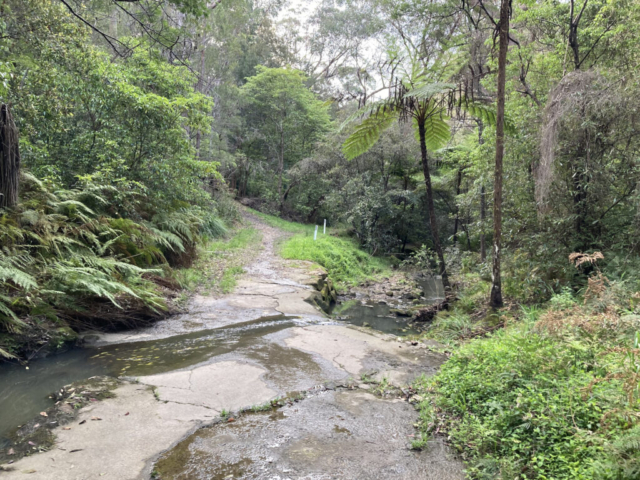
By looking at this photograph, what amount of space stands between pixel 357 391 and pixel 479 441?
1435 millimetres

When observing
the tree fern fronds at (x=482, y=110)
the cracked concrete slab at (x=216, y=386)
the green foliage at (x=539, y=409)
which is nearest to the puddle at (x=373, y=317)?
the green foliage at (x=539, y=409)

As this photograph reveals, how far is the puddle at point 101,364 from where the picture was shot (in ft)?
11.4

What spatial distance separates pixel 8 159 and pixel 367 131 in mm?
Answer: 6696

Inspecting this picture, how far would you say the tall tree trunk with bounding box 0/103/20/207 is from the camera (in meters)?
5.18

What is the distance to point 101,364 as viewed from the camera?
14.7 ft

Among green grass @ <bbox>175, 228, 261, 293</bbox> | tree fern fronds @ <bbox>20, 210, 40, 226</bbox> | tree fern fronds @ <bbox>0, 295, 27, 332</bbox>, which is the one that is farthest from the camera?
green grass @ <bbox>175, 228, 261, 293</bbox>

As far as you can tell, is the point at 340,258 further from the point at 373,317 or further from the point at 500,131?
→ the point at 500,131

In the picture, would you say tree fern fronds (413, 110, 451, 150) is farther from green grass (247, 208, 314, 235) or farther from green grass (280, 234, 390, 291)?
green grass (247, 208, 314, 235)

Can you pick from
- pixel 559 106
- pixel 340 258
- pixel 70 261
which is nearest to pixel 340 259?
pixel 340 258

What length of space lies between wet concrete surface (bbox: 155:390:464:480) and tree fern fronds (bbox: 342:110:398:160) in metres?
6.72

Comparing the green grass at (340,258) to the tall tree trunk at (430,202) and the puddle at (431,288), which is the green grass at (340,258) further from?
the tall tree trunk at (430,202)

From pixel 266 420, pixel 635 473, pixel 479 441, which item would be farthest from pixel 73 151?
pixel 635 473

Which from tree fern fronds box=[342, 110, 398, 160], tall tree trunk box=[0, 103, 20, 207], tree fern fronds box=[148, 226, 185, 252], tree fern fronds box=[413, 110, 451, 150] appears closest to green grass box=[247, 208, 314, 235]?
tree fern fronds box=[342, 110, 398, 160]

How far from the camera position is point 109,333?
559cm
